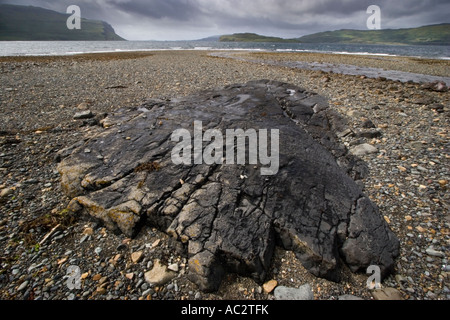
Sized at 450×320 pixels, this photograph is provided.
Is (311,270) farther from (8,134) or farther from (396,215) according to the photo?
(8,134)

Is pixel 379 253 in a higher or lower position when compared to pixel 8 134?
lower

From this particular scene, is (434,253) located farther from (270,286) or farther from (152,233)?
(152,233)

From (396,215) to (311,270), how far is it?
9.59 feet

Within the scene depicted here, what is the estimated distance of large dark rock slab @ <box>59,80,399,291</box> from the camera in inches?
155

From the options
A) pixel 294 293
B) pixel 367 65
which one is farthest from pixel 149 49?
pixel 294 293

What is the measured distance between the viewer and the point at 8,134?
877cm

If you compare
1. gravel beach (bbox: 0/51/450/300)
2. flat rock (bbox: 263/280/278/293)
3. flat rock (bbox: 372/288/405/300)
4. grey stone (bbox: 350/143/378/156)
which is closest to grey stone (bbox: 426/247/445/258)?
gravel beach (bbox: 0/51/450/300)

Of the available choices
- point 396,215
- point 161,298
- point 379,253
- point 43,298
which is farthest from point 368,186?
point 43,298

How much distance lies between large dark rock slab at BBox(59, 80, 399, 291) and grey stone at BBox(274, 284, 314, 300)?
361mm

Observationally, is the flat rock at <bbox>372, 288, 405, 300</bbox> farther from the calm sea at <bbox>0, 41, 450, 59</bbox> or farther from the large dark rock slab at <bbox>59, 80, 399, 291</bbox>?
the calm sea at <bbox>0, 41, 450, 59</bbox>

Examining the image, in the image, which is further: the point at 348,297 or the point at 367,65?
the point at 367,65

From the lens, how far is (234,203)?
458 centimetres

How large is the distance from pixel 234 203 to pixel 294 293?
1.95 metres

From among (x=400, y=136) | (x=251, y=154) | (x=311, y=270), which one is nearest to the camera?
(x=311, y=270)
